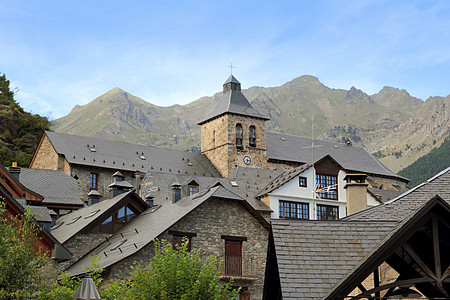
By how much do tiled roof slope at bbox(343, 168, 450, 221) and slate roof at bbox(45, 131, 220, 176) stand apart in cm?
4893

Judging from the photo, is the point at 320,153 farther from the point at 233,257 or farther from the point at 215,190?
the point at 233,257

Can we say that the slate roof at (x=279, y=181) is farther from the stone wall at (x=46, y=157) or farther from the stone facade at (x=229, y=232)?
the stone wall at (x=46, y=157)

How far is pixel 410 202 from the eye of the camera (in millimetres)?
15305

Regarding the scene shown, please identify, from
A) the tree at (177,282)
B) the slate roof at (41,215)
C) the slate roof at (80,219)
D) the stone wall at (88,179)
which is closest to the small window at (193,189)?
the slate roof at (80,219)

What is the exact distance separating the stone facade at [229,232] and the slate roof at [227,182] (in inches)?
485

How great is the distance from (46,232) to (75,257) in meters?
7.06

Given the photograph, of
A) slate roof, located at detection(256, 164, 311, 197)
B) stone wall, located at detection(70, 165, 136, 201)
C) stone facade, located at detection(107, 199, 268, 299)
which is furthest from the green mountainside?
stone facade, located at detection(107, 199, 268, 299)

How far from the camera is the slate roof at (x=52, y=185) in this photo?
41.1 meters

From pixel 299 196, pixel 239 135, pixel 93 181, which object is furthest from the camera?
pixel 239 135

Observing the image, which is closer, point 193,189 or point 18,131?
point 193,189

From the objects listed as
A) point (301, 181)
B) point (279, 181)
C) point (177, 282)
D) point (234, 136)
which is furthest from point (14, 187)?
point (234, 136)

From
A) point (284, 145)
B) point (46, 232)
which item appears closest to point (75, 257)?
point (46, 232)

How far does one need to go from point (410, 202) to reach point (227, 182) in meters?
33.8

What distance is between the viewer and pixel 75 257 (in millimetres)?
32469
